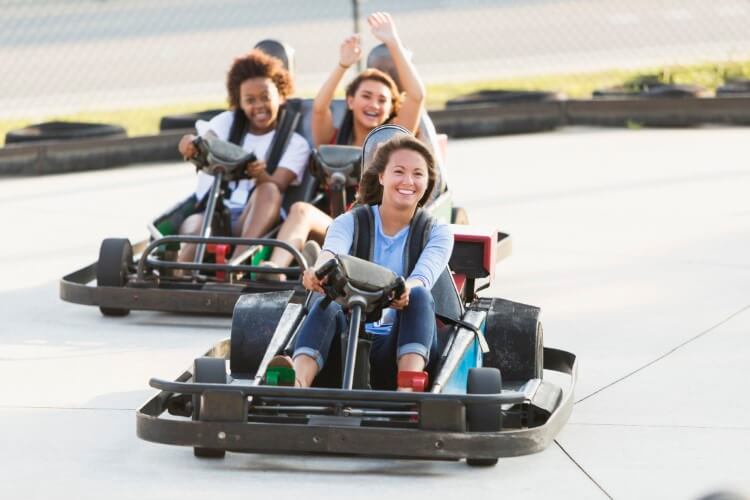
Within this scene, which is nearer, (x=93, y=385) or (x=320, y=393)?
(x=320, y=393)

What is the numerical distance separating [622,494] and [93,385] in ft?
6.46

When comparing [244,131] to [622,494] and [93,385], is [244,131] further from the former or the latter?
[622,494]

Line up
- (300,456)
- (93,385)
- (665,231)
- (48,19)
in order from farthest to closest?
(48,19), (665,231), (93,385), (300,456)

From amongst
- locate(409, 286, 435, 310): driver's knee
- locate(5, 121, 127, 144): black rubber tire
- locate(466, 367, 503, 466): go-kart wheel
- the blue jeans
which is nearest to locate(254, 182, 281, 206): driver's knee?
the blue jeans

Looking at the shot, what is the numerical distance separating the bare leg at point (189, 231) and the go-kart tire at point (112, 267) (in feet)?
0.97

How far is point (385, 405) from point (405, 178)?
727 mm

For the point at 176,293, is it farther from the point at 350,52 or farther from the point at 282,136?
the point at 350,52

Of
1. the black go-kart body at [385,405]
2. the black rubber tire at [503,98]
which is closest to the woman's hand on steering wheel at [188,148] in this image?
the black go-kart body at [385,405]

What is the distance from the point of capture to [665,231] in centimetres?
798

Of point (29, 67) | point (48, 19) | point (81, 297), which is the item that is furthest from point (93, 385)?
point (48, 19)

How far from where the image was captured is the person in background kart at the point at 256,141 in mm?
6633

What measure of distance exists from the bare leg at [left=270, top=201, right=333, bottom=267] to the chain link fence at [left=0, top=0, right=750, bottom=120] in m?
5.60

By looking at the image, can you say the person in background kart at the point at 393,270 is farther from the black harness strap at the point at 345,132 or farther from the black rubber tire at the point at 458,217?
the black rubber tire at the point at 458,217

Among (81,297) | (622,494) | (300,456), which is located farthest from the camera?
(81,297)
